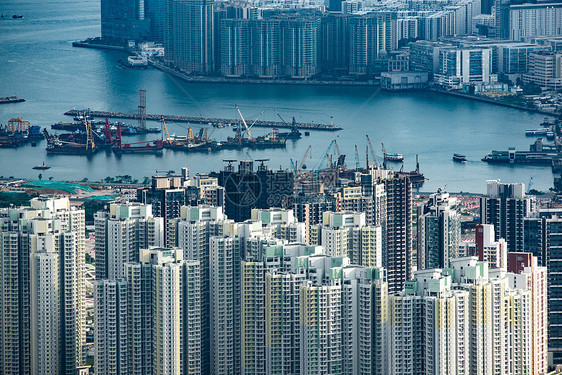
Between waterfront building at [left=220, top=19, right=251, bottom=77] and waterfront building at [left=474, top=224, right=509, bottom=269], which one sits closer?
waterfront building at [left=474, top=224, right=509, bottom=269]

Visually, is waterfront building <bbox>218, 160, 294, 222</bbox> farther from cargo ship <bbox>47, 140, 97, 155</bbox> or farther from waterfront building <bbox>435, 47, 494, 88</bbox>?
waterfront building <bbox>435, 47, 494, 88</bbox>

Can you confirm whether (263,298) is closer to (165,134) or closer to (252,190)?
(252,190)

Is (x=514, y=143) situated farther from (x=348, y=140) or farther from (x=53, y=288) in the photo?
(x=53, y=288)

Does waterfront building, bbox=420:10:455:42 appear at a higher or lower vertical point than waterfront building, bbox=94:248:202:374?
higher

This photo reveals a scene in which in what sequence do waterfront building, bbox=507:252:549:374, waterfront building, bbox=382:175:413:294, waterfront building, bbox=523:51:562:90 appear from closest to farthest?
waterfront building, bbox=507:252:549:374 → waterfront building, bbox=382:175:413:294 → waterfront building, bbox=523:51:562:90

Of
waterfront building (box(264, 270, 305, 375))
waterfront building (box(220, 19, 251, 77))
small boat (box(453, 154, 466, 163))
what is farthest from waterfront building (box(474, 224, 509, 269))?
waterfront building (box(220, 19, 251, 77))

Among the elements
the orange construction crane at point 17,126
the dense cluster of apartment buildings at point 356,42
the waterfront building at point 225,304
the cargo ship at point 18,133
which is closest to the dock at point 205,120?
the orange construction crane at point 17,126
